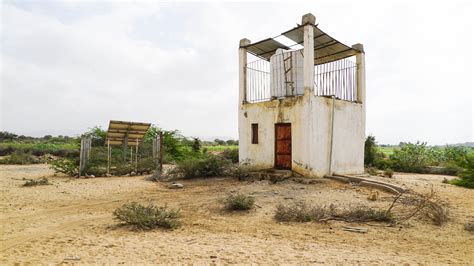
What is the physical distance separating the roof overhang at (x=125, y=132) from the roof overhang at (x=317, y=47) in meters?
7.32

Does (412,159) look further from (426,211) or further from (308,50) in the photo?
(426,211)

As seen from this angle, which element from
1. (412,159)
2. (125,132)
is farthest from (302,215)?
(412,159)

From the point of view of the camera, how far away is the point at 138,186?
1230 cm

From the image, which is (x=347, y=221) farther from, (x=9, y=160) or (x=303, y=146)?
(x=9, y=160)

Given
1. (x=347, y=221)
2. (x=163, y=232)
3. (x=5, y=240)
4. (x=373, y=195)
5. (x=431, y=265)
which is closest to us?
(x=431, y=265)

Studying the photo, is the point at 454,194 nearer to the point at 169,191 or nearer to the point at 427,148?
the point at 169,191

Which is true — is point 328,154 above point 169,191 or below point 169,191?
above

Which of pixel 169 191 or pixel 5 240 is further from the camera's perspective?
pixel 169 191

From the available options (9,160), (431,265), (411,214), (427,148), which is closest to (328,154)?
(411,214)

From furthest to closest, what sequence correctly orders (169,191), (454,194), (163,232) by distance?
(169,191), (454,194), (163,232)

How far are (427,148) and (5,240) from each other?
26754 mm

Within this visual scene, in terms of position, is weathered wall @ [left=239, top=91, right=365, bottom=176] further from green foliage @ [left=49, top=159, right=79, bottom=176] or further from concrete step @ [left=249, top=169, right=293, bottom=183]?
green foliage @ [left=49, top=159, right=79, bottom=176]

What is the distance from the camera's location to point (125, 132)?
16734mm

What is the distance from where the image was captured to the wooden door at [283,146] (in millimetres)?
13102
